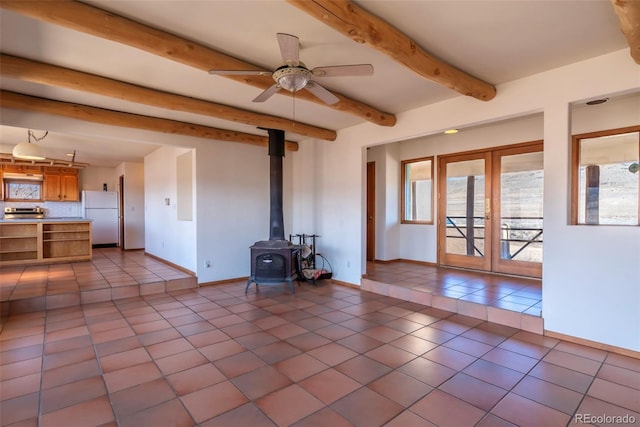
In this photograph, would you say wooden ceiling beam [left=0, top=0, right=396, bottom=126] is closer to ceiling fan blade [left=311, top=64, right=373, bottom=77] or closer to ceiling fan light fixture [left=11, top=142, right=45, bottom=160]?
ceiling fan blade [left=311, top=64, right=373, bottom=77]

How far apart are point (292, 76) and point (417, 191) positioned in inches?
180

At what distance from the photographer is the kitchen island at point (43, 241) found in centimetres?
585

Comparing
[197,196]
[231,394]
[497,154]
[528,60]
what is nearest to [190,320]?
[231,394]

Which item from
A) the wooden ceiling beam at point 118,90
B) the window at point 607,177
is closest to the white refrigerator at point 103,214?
the wooden ceiling beam at point 118,90

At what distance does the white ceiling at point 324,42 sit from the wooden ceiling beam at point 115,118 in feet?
0.38

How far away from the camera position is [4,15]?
2115mm

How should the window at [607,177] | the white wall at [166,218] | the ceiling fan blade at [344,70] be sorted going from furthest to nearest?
the white wall at [166,218]
the window at [607,177]
the ceiling fan blade at [344,70]

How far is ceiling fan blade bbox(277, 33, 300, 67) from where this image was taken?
1.95 m

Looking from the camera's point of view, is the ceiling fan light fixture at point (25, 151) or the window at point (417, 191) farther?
the window at point (417, 191)

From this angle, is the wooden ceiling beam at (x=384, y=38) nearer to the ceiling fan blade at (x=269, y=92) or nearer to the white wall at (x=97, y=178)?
the ceiling fan blade at (x=269, y=92)

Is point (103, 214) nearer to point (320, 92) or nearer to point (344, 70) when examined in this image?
point (320, 92)

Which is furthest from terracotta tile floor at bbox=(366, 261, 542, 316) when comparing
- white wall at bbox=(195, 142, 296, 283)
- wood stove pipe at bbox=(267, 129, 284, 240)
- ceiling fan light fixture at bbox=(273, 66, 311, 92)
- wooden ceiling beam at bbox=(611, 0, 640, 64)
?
ceiling fan light fixture at bbox=(273, 66, 311, 92)

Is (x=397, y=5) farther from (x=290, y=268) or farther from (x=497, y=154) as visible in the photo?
(x=497, y=154)

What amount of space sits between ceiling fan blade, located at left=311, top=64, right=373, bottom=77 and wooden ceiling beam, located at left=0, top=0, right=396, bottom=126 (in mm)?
836
